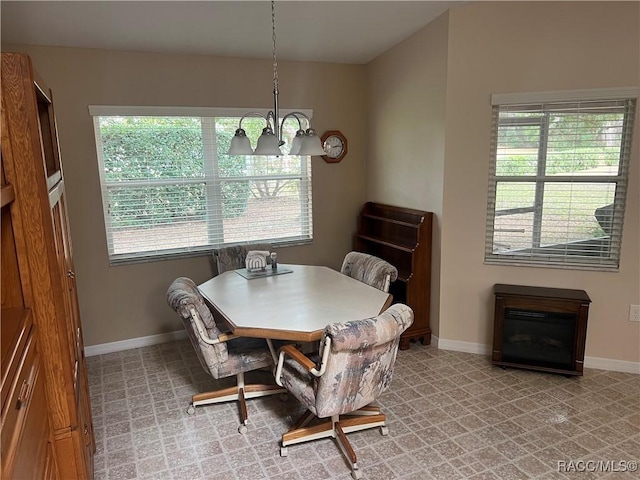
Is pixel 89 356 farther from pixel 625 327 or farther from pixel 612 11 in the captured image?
pixel 612 11

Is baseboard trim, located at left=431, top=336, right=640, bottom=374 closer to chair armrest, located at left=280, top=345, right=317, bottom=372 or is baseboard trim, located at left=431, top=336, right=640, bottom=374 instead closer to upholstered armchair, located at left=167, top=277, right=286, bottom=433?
upholstered armchair, located at left=167, top=277, right=286, bottom=433

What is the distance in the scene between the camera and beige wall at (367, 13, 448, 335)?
10.9ft

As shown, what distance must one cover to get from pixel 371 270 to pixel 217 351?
1.19 metres

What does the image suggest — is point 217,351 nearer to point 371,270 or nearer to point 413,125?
point 371,270

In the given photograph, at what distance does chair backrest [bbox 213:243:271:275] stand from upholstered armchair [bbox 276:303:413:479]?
147 cm

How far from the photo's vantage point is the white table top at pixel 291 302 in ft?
7.38

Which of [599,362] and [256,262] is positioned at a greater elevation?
[256,262]

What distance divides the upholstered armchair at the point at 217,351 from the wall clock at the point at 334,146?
213cm

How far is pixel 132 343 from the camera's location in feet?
12.4

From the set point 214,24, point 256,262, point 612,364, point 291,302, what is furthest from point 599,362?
point 214,24

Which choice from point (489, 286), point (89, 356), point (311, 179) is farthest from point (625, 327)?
point (89, 356)

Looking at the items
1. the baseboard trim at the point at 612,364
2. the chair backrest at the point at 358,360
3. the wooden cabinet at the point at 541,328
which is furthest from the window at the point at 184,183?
the baseboard trim at the point at 612,364

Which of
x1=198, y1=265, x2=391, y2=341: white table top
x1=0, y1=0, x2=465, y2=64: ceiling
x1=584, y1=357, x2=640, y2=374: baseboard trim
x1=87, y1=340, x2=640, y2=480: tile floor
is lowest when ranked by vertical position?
x1=87, y1=340, x2=640, y2=480: tile floor

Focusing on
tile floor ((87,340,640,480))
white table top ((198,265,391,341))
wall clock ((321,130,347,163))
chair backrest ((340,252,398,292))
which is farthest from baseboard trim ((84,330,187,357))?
wall clock ((321,130,347,163))
